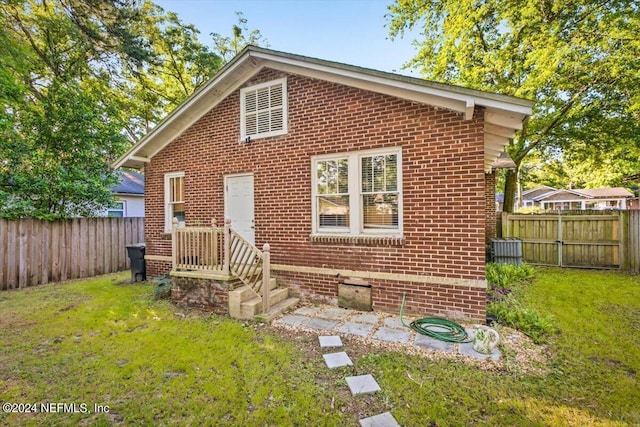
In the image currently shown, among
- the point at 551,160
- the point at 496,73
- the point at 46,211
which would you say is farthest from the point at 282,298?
the point at 551,160

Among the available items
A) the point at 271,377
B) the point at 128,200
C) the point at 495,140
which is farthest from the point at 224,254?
the point at 128,200

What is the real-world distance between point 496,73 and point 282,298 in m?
13.0

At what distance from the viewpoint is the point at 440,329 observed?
4688mm

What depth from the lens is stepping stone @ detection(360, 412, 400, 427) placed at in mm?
2592

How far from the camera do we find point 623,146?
11617 millimetres

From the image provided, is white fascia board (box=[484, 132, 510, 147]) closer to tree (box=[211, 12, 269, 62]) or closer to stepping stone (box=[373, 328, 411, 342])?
stepping stone (box=[373, 328, 411, 342])

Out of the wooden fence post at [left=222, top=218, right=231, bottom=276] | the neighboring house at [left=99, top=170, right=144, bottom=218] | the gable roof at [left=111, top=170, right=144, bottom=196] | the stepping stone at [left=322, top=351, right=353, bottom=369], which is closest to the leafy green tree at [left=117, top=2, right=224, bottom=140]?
the gable roof at [left=111, top=170, right=144, bottom=196]

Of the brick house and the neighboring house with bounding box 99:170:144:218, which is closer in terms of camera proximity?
the brick house

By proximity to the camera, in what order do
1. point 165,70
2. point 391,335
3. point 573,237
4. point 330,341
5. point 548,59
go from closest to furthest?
point 330,341 → point 391,335 → point 573,237 → point 548,59 → point 165,70

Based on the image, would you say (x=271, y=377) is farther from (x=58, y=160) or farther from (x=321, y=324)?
(x=58, y=160)

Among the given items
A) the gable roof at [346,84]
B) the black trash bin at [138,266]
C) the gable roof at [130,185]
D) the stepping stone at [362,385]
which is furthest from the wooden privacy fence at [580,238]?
the gable roof at [130,185]

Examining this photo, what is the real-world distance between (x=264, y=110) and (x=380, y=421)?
20.8 ft

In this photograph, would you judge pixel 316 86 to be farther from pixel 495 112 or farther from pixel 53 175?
pixel 53 175

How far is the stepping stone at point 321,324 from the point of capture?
4.85 m
